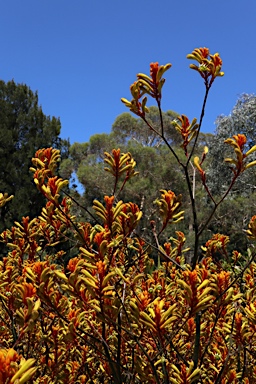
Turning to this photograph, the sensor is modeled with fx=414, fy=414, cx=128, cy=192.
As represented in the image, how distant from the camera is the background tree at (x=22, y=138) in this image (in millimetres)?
15862

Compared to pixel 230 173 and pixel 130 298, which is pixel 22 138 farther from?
pixel 130 298

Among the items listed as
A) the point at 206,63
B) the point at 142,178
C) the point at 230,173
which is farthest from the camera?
the point at 142,178

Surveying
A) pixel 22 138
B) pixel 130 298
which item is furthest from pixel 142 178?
pixel 130 298

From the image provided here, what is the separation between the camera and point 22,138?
700 inches

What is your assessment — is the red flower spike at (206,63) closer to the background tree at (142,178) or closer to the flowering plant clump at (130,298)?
the flowering plant clump at (130,298)

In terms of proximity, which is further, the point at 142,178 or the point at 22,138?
the point at 142,178

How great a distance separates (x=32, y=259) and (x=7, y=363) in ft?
5.02

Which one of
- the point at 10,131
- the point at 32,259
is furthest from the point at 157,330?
the point at 10,131

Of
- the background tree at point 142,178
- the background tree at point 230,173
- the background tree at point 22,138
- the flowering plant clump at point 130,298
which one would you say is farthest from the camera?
the background tree at point 142,178

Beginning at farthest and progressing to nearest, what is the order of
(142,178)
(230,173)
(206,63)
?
1. (142,178)
2. (230,173)
3. (206,63)

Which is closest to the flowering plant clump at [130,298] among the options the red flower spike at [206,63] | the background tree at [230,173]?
the red flower spike at [206,63]

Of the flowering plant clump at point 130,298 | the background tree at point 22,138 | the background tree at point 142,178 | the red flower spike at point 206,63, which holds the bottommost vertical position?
the flowering plant clump at point 130,298

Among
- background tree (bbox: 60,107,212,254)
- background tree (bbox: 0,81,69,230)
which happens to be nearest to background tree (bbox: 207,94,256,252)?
background tree (bbox: 60,107,212,254)

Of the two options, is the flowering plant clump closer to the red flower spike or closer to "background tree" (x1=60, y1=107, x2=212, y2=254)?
the red flower spike
